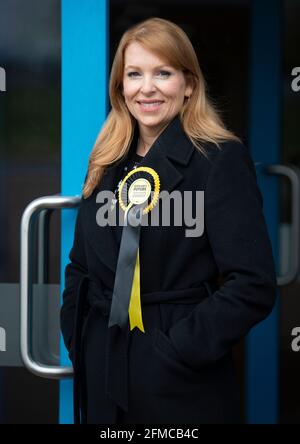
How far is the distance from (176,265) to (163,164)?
239 mm

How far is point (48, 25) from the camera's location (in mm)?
2023

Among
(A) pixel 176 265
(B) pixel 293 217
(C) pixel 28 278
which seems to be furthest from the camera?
(B) pixel 293 217

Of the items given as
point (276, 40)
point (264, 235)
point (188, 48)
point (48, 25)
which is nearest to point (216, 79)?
point (276, 40)

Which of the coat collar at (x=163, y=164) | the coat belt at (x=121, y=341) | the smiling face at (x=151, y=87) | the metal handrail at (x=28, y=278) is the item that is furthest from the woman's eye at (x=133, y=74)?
the coat belt at (x=121, y=341)

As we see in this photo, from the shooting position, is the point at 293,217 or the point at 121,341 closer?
the point at 121,341

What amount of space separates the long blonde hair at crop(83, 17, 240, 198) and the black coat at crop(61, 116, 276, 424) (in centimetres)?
3

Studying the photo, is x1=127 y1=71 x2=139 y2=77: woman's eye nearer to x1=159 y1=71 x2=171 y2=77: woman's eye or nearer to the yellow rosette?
x1=159 y1=71 x2=171 y2=77: woman's eye

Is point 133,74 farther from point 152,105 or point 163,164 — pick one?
point 163,164

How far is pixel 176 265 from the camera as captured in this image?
60.2 inches

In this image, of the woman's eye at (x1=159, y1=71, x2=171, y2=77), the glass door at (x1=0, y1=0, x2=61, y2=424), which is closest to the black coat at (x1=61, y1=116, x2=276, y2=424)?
the woman's eye at (x1=159, y1=71, x2=171, y2=77)

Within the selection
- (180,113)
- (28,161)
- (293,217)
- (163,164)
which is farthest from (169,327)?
(293,217)

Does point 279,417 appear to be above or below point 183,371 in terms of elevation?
below
